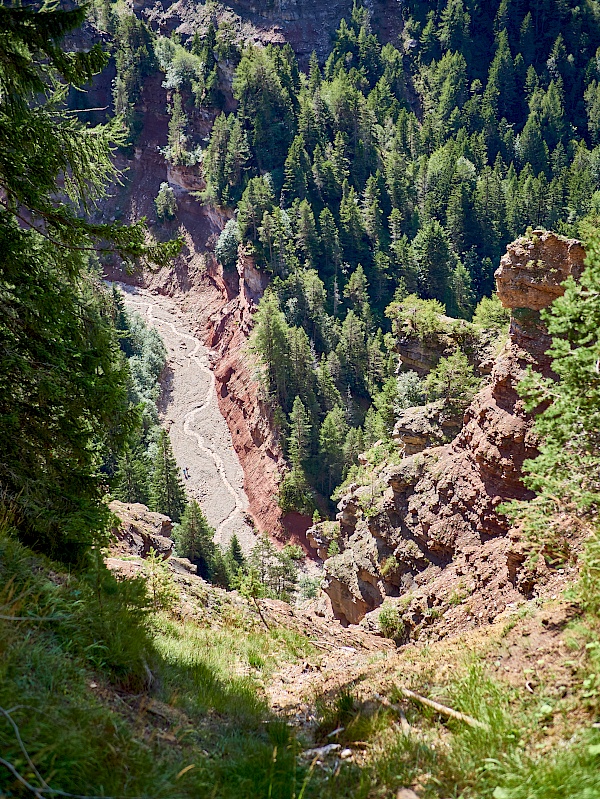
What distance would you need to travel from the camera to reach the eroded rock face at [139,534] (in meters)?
16.2

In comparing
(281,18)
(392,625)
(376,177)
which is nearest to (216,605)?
(392,625)

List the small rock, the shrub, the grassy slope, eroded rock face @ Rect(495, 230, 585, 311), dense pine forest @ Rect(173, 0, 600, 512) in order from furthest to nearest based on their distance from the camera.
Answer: dense pine forest @ Rect(173, 0, 600, 512) < eroded rock face @ Rect(495, 230, 585, 311) < the shrub < the small rock < the grassy slope

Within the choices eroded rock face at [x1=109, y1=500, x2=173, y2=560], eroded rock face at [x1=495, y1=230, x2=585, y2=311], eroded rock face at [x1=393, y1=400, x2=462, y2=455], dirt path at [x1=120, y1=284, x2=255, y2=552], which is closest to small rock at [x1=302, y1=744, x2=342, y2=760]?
eroded rock face at [x1=109, y1=500, x2=173, y2=560]

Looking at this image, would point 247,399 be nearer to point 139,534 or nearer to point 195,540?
point 195,540

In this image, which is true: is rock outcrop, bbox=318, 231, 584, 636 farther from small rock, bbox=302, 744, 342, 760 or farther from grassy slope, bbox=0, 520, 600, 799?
small rock, bbox=302, 744, 342, 760

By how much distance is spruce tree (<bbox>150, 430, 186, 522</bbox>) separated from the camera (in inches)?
1615

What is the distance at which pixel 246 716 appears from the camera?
6.06 metres

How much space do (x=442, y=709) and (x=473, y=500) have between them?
1136 centimetres

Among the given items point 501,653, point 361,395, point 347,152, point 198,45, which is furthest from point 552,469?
point 198,45

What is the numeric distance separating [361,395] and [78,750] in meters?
51.7

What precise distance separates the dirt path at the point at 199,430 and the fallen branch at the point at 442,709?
130 feet

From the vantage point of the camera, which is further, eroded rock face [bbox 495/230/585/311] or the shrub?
eroded rock face [bbox 495/230/585/311]

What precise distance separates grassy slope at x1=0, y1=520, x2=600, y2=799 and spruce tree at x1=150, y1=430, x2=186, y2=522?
34409 mm

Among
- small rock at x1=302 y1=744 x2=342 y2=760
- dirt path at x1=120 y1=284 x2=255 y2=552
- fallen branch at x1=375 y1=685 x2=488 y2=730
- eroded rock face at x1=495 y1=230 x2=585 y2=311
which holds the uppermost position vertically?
eroded rock face at x1=495 y1=230 x2=585 y2=311
